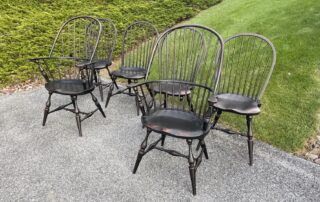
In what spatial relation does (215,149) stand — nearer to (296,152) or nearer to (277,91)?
(296,152)

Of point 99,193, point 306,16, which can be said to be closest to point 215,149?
point 99,193

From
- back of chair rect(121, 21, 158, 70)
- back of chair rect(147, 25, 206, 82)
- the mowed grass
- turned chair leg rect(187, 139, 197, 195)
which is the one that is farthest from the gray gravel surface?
back of chair rect(121, 21, 158, 70)

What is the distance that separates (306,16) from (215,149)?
346cm

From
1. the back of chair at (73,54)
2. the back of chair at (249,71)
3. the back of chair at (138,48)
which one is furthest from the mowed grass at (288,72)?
the back of chair at (73,54)

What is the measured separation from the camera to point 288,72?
335cm

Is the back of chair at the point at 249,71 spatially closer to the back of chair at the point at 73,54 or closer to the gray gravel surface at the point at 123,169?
the gray gravel surface at the point at 123,169

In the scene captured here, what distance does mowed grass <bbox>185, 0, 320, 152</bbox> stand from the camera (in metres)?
2.63

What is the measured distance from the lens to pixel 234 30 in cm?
486

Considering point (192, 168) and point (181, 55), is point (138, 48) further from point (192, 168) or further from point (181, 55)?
point (192, 168)

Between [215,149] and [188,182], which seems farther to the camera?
[215,149]

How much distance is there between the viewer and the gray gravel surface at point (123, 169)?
191cm

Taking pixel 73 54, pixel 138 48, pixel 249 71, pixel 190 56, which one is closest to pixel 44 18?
pixel 73 54

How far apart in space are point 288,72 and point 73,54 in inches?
137

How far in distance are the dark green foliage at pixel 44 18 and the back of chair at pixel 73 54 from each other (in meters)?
0.22
